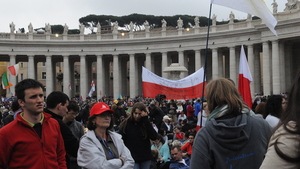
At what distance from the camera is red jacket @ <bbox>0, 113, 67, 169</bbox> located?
539 cm

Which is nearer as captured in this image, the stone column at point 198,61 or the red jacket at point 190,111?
the red jacket at point 190,111

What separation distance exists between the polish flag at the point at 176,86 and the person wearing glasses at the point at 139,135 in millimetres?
8443

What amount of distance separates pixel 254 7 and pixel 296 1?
150ft

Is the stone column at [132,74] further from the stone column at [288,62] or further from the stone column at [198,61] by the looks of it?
the stone column at [288,62]

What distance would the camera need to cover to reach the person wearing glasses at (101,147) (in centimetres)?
614

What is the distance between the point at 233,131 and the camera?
4652 millimetres

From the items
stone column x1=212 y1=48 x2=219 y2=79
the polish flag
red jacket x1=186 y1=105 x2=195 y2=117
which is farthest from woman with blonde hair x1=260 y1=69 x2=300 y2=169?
stone column x1=212 y1=48 x2=219 y2=79

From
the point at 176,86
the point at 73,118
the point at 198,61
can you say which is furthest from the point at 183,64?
the point at 73,118

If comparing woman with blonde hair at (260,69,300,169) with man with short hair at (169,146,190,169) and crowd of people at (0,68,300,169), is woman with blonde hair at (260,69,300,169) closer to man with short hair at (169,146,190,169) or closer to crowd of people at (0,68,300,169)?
crowd of people at (0,68,300,169)

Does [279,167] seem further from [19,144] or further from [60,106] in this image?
[60,106]

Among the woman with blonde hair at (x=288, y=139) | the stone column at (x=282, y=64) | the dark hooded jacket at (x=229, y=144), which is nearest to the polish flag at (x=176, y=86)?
the dark hooded jacket at (x=229, y=144)

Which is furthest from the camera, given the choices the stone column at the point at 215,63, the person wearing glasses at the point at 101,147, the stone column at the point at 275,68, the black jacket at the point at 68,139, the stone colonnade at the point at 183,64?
the stone column at the point at 215,63

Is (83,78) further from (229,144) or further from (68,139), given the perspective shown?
(229,144)

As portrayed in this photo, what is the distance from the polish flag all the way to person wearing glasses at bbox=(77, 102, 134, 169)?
1099 centimetres
